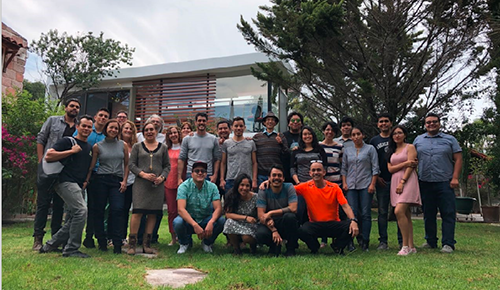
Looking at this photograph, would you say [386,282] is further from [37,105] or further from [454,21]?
[37,105]

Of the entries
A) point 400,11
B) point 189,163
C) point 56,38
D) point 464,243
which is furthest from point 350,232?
point 56,38

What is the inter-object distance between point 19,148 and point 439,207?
8887mm

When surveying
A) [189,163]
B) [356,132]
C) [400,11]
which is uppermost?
[400,11]

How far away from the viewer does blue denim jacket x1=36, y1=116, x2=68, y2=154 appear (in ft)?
16.4

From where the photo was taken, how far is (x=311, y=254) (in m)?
4.72

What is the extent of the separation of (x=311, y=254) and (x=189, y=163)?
2192mm

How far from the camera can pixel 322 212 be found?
475 cm

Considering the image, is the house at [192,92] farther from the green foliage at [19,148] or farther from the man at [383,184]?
the man at [383,184]

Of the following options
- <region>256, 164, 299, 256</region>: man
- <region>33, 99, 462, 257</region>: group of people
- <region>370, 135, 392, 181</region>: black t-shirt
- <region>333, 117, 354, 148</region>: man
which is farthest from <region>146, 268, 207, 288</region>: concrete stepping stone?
<region>370, 135, 392, 181</region>: black t-shirt

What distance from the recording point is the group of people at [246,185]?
462cm

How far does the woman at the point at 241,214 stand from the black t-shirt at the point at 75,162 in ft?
6.10

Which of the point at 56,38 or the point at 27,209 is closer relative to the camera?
the point at 27,209

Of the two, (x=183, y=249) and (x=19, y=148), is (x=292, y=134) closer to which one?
(x=183, y=249)

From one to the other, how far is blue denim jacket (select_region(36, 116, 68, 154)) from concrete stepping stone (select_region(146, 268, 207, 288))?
8.07 feet
